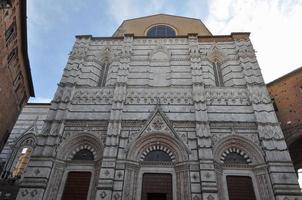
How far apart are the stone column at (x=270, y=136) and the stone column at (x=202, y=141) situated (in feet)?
7.62

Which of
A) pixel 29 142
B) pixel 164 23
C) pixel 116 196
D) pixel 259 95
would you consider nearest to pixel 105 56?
pixel 164 23

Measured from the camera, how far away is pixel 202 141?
1184 centimetres

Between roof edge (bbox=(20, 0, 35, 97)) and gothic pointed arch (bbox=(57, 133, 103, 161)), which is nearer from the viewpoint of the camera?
gothic pointed arch (bbox=(57, 133, 103, 161))

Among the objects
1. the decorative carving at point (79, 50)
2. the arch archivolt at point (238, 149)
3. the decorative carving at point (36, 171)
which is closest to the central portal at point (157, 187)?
the arch archivolt at point (238, 149)

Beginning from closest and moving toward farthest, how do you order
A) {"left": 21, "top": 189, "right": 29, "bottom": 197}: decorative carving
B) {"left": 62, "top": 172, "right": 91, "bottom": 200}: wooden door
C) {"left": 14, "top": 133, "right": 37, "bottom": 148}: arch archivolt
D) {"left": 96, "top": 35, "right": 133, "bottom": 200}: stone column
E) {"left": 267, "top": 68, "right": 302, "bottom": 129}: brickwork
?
{"left": 96, "top": 35, "right": 133, "bottom": 200}: stone column
{"left": 21, "top": 189, "right": 29, "bottom": 197}: decorative carving
{"left": 62, "top": 172, "right": 91, "bottom": 200}: wooden door
{"left": 267, "top": 68, "right": 302, "bottom": 129}: brickwork
{"left": 14, "top": 133, "right": 37, "bottom": 148}: arch archivolt

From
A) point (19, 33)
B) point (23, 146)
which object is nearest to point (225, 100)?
point (19, 33)

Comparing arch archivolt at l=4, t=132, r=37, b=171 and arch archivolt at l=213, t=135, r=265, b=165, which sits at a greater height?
arch archivolt at l=4, t=132, r=37, b=171

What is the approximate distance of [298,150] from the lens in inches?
626

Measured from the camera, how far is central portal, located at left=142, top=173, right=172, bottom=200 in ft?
36.0

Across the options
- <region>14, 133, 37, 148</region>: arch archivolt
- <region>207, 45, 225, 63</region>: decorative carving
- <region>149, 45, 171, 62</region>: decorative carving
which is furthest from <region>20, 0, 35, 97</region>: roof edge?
<region>207, 45, 225, 63</region>: decorative carving

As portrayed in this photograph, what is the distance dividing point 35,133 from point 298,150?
17.5m

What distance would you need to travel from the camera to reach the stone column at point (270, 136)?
10.3 m

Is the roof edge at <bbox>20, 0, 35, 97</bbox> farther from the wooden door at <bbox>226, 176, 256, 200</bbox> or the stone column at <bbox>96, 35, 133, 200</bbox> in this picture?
the wooden door at <bbox>226, 176, 256, 200</bbox>

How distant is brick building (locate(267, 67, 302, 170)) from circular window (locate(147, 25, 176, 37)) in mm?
8185
